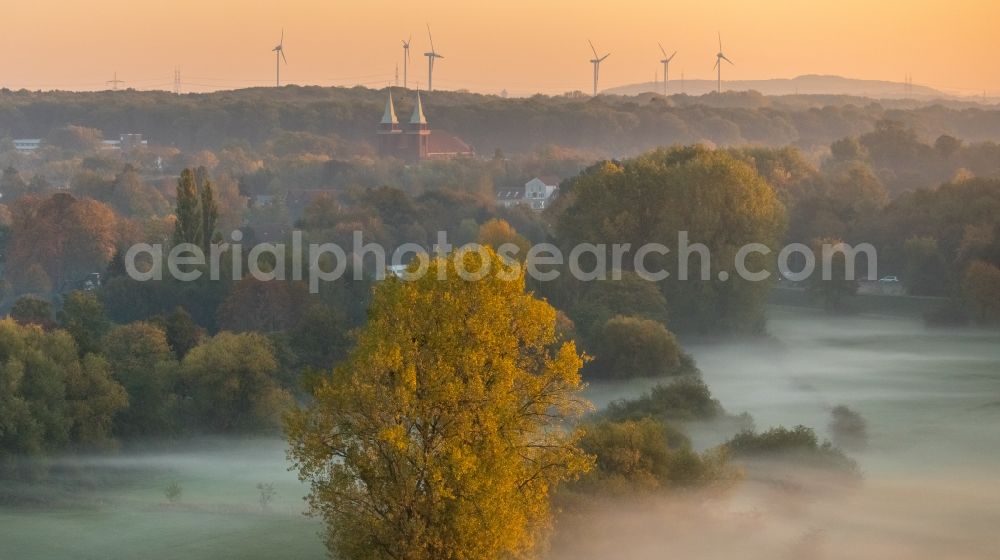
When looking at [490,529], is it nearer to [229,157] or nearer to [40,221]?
[40,221]

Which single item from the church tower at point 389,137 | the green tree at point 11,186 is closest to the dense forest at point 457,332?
the green tree at point 11,186

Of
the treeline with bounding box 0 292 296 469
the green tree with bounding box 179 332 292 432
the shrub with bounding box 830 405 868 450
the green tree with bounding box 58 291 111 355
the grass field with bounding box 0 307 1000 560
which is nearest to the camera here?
the grass field with bounding box 0 307 1000 560

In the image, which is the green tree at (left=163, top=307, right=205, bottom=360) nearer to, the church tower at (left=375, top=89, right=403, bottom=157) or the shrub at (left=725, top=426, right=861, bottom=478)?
the shrub at (left=725, top=426, right=861, bottom=478)

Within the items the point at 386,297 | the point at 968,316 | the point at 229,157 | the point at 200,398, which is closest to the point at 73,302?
the point at 200,398

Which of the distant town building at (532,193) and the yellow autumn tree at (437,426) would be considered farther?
the distant town building at (532,193)

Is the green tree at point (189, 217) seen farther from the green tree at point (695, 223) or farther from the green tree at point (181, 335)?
the green tree at point (695, 223)

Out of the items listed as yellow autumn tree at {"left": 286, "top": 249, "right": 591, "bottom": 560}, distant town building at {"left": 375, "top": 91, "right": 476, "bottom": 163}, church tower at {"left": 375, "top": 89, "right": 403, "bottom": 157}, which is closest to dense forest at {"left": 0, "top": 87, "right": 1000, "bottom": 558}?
yellow autumn tree at {"left": 286, "top": 249, "right": 591, "bottom": 560}

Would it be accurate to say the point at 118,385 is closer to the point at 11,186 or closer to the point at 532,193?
the point at 532,193

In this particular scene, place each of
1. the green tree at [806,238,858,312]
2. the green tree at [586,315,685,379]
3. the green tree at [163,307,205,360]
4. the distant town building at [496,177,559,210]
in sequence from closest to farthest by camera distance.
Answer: the green tree at [163,307,205,360]
the green tree at [586,315,685,379]
the green tree at [806,238,858,312]
the distant town building at [496,177,559,210]
